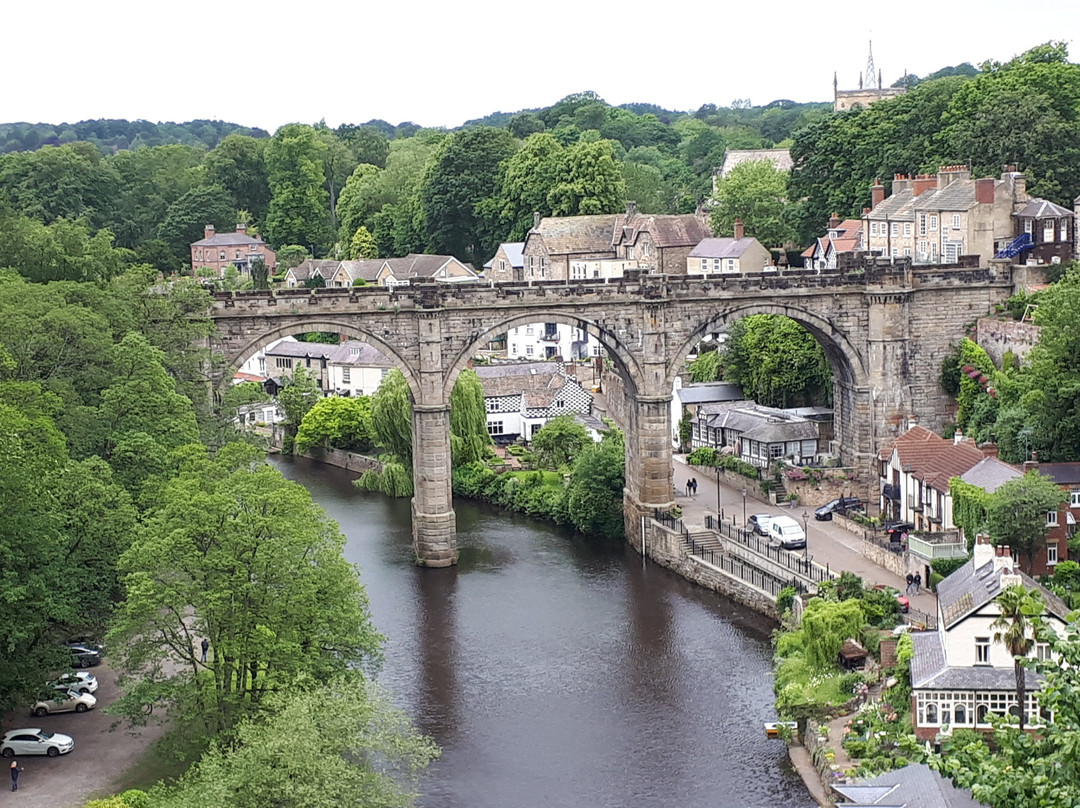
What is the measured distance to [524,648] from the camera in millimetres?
60781

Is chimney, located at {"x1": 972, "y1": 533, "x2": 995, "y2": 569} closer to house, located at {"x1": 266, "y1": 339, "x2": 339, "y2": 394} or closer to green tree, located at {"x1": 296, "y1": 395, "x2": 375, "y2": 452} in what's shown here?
green tree, located at {"x1": 296, "y1": 395, "x2": 375, "y2": 452}

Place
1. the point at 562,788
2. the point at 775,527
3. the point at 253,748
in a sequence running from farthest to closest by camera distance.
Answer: the point at 775,527 < the point at 562,788 < the point at 253,748

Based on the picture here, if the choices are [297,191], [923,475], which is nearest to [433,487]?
[923,475]

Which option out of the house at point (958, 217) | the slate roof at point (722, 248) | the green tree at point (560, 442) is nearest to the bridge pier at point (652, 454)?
the green tree at point (560, 442)

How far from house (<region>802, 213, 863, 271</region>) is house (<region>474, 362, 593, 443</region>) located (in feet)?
54.3

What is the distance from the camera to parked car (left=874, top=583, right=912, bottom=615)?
2260 inches

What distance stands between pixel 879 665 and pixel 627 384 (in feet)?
83.2

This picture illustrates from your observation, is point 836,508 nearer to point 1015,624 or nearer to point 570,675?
point 570,675

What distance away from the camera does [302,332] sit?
69750 millimetres

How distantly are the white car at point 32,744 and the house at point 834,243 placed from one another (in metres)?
60.4

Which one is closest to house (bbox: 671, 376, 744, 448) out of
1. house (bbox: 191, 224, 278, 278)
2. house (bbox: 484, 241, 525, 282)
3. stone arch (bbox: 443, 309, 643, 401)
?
stone arch (bbox: 443, 309, 643, 401)

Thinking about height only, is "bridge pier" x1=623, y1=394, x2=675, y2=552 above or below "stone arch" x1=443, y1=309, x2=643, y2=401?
below

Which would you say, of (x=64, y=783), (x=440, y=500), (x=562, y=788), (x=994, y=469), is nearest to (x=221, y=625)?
(x=64, y=783)

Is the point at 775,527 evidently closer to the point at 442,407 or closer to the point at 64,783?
the point at 442,407
